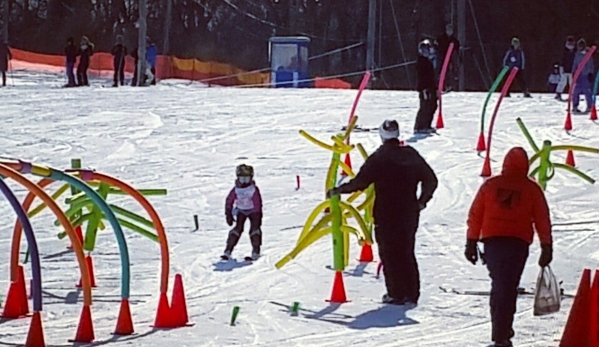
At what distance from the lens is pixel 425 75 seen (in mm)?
23891

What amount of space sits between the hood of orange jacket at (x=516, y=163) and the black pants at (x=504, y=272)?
0.44 meters

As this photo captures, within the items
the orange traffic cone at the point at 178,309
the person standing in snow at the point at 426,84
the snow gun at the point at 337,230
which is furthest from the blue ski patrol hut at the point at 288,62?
the orange traffic cone at the point at 178,309

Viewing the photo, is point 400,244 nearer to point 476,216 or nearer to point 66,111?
point 476,216

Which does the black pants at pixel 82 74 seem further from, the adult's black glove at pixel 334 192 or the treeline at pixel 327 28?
the adult's black glove at pixel 334 192

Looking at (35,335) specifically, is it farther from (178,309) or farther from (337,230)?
(337,230)

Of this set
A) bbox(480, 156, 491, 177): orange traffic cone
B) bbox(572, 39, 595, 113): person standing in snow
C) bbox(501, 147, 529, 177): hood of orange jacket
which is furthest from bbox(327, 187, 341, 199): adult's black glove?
bbox(572, 39, 595, 113): person standing in snow

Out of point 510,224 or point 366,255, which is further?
→ point 366,255

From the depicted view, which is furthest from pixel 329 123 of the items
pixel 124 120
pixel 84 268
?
pixel 84 268

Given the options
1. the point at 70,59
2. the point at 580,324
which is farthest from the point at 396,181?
the point at 70,59

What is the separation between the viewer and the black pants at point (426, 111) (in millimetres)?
23781

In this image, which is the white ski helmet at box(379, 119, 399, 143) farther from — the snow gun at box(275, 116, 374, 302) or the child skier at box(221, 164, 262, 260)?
the child skier at box(221, 164, 262, 260)

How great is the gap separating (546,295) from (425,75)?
15.2 metres

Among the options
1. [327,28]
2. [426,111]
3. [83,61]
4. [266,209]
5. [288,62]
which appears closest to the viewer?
[266,209]

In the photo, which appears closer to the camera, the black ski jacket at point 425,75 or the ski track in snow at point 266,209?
the ski track in snow at point 266,209
